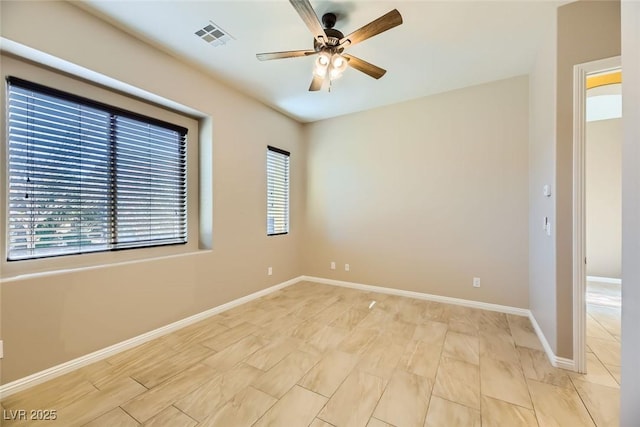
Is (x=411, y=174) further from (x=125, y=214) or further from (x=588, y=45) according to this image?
(x=125, y=214)

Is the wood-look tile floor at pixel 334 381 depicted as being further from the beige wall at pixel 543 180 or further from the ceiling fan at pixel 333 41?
the ceiling fan at pixel 333 41

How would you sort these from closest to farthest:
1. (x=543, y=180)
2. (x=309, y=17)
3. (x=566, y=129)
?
(x=309, y=17) → (x=566, y=129) → (x=543, y=180)

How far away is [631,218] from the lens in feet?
3.02

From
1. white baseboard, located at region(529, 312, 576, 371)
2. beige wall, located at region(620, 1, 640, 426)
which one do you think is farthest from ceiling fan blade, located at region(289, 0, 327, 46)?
white baseboard, located at region(529, 312, 576, 371)

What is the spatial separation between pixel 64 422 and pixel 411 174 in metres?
4.14

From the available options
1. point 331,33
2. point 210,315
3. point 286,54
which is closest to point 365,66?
point 331,33

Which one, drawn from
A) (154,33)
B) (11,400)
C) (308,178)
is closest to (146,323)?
(11,400)

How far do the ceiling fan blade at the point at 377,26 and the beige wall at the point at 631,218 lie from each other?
1154 mm

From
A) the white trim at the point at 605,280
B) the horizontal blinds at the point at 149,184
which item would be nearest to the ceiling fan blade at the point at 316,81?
the horizontal blinds at the point at 149,184

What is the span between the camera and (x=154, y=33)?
7.66 feet

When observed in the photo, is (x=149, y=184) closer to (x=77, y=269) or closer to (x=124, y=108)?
(x=124, y=108)

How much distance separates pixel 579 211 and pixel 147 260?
3861 mm

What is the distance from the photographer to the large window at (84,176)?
1.97 meters

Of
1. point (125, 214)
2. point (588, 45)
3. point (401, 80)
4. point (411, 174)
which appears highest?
point (401, 80)
